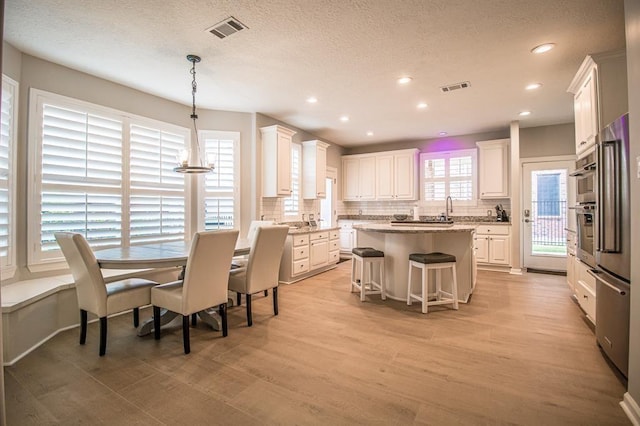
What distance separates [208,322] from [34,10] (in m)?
3.01

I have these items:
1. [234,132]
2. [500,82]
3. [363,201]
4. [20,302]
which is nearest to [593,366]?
[500,82]

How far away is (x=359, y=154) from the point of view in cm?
753

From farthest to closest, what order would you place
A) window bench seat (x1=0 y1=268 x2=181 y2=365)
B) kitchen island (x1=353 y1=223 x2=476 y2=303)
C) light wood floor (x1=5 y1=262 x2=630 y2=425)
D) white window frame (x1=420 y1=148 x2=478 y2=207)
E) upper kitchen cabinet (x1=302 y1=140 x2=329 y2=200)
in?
white window frame (x1=420 y1=148 x2=478 y2=207)
upper kitchen cabinet (x1=302 y1=140 x2=329 y2=200)
kitchen island (x1=353 y1=223 x2=476 y2=303)
window bench seat (x1=0 y1=268 x2=181 y2=365)
light wood floor (x1=5 y1=262 x2=630 y2=425)

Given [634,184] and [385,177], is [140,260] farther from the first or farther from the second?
[385,177]

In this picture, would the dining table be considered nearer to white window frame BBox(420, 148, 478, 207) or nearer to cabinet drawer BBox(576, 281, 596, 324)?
cabinet drawer BBox(576, 281, 596, 324)

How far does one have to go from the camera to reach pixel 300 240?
5.00m

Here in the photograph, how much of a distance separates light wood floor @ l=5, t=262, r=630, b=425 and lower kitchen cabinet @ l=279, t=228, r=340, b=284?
1.47m

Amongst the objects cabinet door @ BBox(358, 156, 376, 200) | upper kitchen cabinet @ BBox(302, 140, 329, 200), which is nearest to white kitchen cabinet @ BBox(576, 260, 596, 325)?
upper kitchen cabinet @ BBox(302, 140, 329, 200)

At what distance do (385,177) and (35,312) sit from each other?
20.1ft

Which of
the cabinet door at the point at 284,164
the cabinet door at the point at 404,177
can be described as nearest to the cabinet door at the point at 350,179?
the cabinet door at the point at 404,177

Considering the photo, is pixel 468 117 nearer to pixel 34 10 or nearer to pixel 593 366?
pixel 593 366

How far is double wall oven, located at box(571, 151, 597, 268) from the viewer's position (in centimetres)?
278


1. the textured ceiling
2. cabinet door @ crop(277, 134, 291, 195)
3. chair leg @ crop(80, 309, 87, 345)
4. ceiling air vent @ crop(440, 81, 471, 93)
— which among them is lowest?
chair leg @ crop(80, 309, 87, 345)

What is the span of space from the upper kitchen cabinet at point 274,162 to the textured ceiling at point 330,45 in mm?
535
